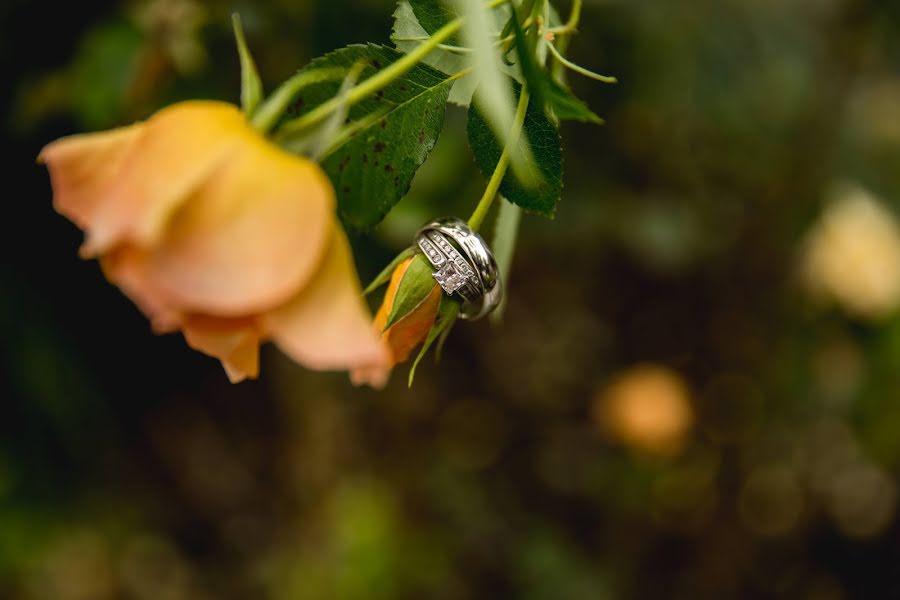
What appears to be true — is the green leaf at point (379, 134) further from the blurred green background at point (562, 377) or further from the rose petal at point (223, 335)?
the blurred green background at point (562, 377)

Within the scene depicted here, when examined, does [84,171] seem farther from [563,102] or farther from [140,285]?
[563,102]

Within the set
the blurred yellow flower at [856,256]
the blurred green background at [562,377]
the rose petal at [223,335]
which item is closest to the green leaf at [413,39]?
the rose petal at [223,335]

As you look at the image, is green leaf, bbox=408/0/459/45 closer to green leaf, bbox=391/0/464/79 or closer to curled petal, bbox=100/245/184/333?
green leaf, bbox=391/0/464/79

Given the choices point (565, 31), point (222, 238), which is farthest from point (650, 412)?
point (222, 238)

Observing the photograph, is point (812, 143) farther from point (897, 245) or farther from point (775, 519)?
point (775, 519)

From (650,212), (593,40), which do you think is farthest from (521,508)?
(593,40)

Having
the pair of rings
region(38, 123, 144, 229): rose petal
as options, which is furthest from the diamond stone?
region(38, 123, 144, 229): rose petal
